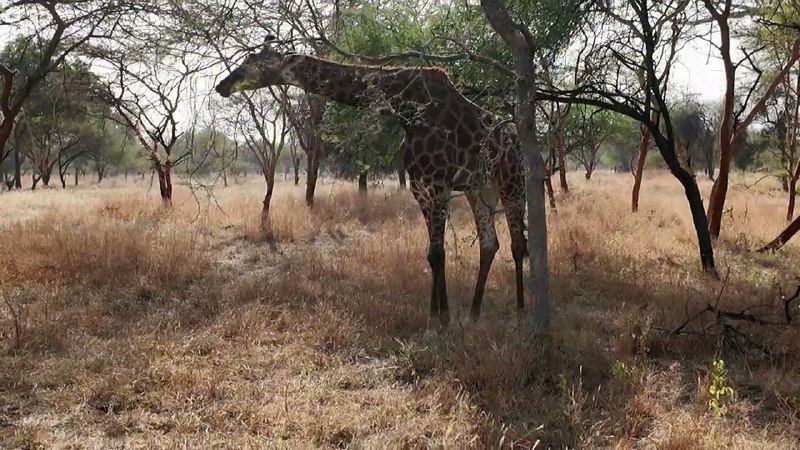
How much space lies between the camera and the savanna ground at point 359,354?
3.19 meters

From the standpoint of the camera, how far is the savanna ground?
10.5 feet

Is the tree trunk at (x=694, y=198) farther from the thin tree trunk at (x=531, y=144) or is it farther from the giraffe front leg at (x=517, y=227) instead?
the thin tree trunk at (x=531, y=144)

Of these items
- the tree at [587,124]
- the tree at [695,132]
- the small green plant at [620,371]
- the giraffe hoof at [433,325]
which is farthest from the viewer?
the tree at [695,132]

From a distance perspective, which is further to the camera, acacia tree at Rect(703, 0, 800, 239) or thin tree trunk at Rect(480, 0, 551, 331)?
acacia tree at Rect(703, 0, 800, 239)

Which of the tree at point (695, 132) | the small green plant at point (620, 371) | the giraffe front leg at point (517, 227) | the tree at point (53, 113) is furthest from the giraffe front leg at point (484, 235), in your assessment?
the tree at point (695, 132)

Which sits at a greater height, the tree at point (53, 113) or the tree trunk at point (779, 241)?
the tree at point (53, 113)

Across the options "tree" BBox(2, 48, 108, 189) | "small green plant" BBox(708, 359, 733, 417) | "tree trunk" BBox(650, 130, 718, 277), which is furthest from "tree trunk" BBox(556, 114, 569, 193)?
"tree" BBox(2, 48, 108, 189)

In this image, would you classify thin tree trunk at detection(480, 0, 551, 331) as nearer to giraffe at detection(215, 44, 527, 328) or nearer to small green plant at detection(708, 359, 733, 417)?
giraffe at detection(215, 44, 527, 328)

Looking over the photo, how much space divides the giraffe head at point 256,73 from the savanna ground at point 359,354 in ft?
3.59

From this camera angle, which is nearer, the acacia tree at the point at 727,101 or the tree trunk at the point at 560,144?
Result: the acacia tree at the point at 727,101

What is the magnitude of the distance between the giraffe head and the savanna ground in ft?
3.59

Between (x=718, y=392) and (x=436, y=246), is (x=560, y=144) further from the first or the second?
(x=718, y=392)

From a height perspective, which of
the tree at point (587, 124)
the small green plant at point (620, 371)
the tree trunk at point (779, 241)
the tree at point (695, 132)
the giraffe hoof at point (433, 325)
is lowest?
the giraffe hoof at point (433, 325)

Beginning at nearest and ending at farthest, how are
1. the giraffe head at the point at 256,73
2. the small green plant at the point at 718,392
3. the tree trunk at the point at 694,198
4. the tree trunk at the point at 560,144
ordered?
the small green plant at the point at 718,392 → the giraffe head at the point at 256,73 → the tree trunk at the point at 694,198 → the tree trunk at the point at 560,144
